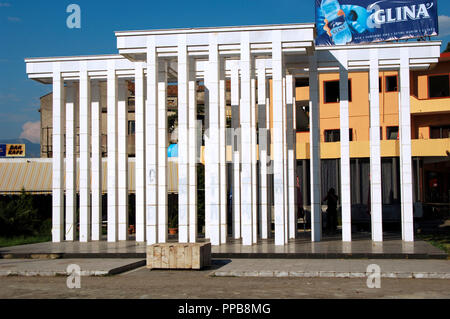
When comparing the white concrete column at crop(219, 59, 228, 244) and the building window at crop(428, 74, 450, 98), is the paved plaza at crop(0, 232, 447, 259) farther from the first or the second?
the building window at crop(428, 74, 450, 98)

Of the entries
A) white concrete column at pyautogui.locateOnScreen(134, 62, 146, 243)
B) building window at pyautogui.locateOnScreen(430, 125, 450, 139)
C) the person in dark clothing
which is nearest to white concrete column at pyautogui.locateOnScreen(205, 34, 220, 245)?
white concrete column at pyautogui.locateOnScreen(134, 62, 146, 243)

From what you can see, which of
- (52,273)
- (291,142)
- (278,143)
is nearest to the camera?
(52,273)

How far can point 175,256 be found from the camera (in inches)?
600

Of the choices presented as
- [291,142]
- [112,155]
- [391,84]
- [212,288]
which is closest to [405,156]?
[291,142]

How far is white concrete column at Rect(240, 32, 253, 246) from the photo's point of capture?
1938 cm

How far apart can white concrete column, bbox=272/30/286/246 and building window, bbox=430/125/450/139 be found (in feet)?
91.1

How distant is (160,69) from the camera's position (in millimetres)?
20812

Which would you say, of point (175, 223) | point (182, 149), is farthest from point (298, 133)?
point (182, 149)

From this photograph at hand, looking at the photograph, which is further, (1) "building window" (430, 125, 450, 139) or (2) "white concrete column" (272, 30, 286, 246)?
(1) "building window" (430, 125, 450, 139)

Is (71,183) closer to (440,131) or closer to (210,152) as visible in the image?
(210,152)

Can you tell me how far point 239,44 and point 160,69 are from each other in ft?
10.2

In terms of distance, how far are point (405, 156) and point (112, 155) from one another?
11.0 metres

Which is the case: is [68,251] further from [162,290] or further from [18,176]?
[18,176]

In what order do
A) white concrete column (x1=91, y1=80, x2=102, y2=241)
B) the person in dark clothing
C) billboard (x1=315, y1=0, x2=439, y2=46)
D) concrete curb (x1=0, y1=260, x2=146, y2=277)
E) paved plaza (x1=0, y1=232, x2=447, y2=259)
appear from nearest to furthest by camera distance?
1. concrete curb (x1=0, y1=260, x2=146, y2=277)
2. paved plaza (x1=0, y1=232, x2=447, y2=259)
3. white concrete column (x1=91, y1=80, x2=102, y2=241)
4. the person in dark clothing
5. billboard (x1=315, y1=0, x2=439, y2=46)
